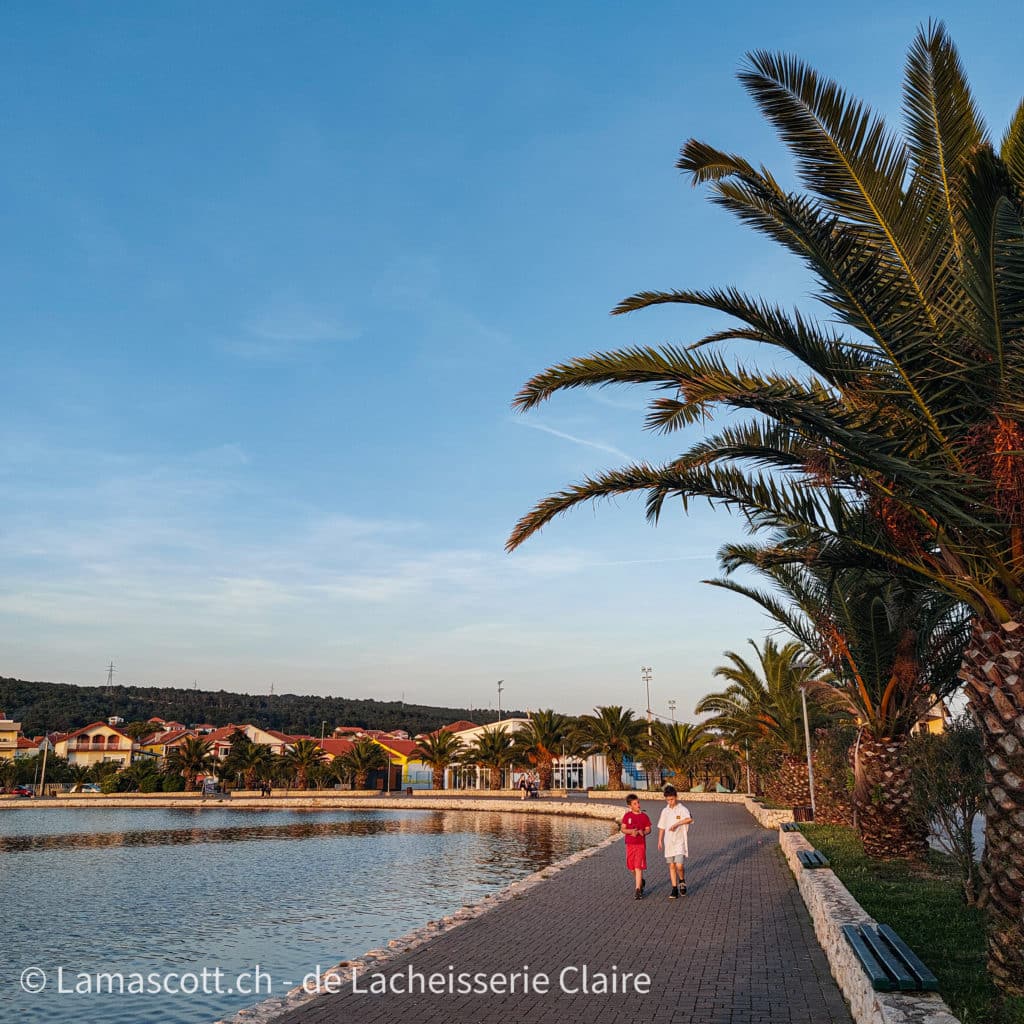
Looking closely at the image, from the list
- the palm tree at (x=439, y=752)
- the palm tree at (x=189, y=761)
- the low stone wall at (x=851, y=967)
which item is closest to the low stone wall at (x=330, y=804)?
the palm tree at (x=439, y=752)

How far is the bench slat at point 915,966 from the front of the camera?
5672 millimetres

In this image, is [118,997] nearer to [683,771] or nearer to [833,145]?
[833,145]

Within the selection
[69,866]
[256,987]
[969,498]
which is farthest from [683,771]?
[969,498]

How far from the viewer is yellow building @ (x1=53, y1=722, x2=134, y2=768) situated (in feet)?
306

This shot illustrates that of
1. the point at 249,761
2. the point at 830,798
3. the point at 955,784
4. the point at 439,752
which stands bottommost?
the point at 249,761

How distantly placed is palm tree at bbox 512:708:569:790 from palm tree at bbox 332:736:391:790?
13736mm

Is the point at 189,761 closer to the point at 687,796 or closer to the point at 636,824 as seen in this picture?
the point at 687,796

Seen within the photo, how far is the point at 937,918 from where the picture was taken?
9898 mm

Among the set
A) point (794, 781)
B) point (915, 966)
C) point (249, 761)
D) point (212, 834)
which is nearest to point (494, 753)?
point (249, 761)

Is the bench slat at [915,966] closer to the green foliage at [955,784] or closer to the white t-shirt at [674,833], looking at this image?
the green foliage at [955,784]

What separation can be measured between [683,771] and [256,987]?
3789cm

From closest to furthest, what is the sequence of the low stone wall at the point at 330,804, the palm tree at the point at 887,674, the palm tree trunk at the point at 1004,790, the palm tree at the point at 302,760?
1. the palm tree trunk at the point at 1004,790
2. the palm tree at the point at 887,674
3. the low stone wall at the point at 330,804
4. the palm tree at the point at 302,760

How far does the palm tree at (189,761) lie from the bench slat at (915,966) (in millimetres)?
64846

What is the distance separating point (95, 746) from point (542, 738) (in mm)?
65128
